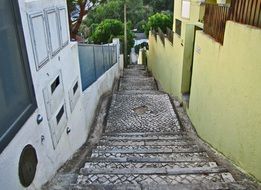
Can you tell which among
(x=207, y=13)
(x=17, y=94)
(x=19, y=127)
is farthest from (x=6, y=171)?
(x=207, y=13)

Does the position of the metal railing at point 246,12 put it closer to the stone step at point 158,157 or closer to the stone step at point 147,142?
the stone step at point 158,157

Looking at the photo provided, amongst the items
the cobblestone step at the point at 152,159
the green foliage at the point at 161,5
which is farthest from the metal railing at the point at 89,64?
the green foliage at the point at 161,5

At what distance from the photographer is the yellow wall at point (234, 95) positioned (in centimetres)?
382

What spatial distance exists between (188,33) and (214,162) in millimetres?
5103

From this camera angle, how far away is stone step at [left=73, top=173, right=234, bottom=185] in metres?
3.91

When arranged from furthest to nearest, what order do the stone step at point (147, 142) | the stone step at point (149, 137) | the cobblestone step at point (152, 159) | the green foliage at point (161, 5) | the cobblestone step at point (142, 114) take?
the green foliage at point (161, 5), the cobblestone step at point (142, 114), the stone step at point (149, 137), the stone step at point (147, 142), the cobblestone step at point (152, 159)

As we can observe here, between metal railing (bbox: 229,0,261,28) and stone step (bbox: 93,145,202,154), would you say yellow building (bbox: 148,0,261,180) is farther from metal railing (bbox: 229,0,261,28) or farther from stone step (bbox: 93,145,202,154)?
stone step (bbox: 93,145,202,154)

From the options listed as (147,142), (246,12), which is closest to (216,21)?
(246,12)

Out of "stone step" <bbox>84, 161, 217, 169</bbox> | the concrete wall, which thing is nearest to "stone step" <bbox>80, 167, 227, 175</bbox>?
"stone step" <bbox>84, 161, 217, 169</bbox>

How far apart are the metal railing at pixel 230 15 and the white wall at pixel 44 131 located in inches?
121

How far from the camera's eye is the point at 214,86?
18.8 ft

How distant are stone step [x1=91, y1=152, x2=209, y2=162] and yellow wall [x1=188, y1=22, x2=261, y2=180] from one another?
0.48 meters

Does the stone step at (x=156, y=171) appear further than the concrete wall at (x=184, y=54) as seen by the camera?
No

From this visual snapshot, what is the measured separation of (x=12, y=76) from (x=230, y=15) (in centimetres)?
414
